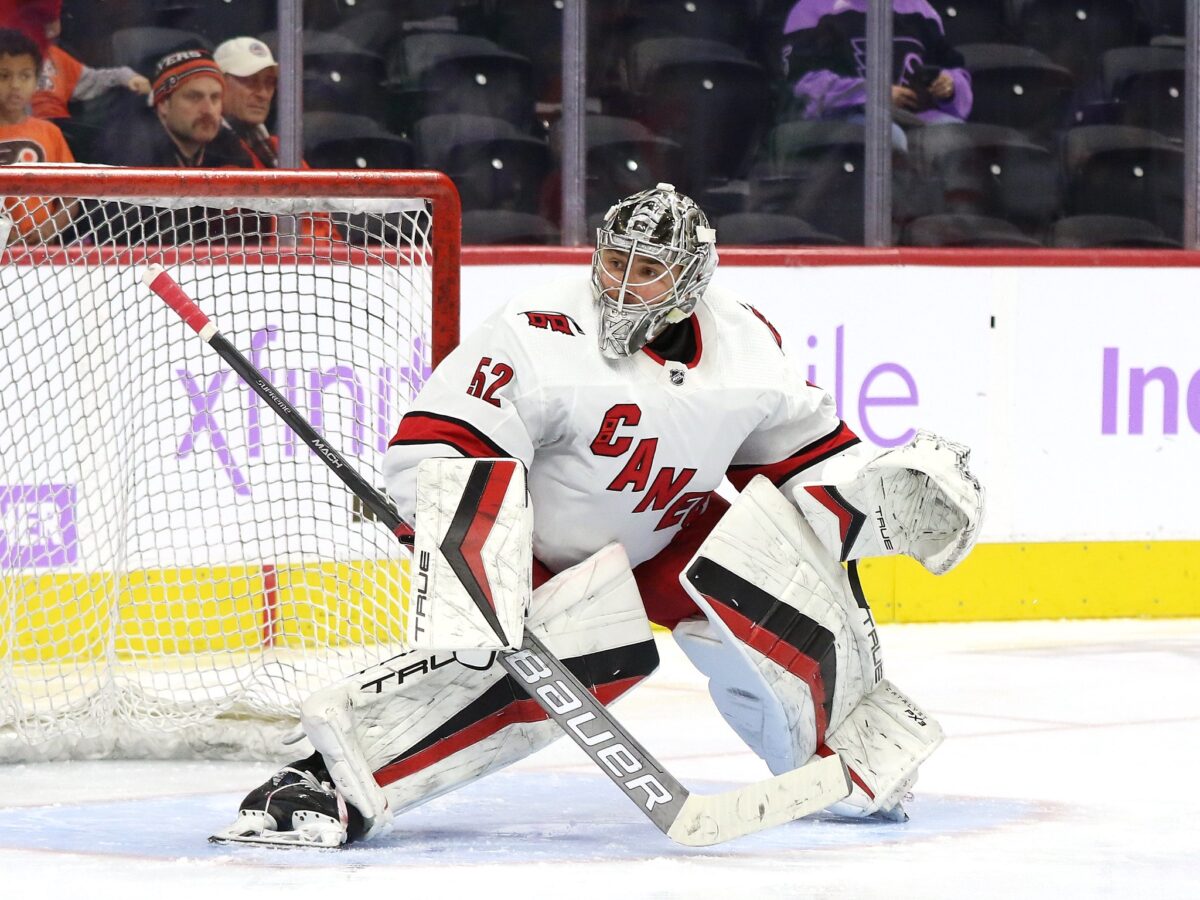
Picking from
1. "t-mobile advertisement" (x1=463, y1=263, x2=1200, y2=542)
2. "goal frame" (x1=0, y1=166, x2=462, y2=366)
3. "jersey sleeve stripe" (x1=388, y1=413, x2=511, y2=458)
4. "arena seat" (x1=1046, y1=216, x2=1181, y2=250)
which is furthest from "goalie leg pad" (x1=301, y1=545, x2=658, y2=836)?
"arena seat" (x1=1046, y1=216, x2=1181, y2=250)

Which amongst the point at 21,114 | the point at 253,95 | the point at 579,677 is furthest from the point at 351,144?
the point at 579,677

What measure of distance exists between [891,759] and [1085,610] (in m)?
2.28

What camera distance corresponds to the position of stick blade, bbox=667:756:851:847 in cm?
234

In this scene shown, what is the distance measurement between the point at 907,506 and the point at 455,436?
0.64m

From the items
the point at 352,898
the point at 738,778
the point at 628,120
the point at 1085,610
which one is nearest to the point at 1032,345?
the point at 1085,610

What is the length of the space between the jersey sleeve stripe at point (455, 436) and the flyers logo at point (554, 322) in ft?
0.56

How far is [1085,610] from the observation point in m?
4.74

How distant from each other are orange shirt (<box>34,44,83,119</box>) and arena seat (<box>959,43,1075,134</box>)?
2395 mm

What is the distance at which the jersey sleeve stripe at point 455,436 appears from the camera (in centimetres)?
243

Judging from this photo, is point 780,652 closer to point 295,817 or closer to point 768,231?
point 295,817

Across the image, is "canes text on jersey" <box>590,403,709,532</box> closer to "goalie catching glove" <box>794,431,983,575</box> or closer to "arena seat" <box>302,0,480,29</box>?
"goalie catching glove" <box>794,431,983,575</box>

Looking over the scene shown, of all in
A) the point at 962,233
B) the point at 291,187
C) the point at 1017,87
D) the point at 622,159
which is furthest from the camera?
the point at 1017,87

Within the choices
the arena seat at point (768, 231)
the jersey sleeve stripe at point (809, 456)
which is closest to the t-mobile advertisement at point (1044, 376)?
the arena seat at point (768, 231)

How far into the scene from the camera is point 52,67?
4.52 meters
